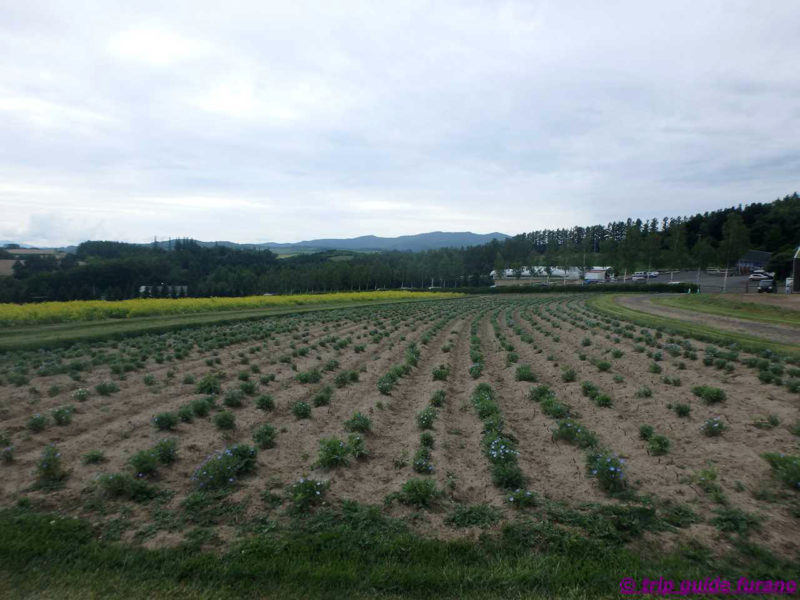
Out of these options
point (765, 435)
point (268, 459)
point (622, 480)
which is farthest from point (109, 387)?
point (765, 435)

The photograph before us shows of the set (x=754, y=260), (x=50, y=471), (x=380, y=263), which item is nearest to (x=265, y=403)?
(x=50, y=471)

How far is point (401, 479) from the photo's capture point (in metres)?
7.21

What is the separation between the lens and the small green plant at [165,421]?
9.18m

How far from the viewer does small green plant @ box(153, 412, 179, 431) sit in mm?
9180

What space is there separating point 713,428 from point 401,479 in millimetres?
6512

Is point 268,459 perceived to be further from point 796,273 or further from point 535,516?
point 796,273

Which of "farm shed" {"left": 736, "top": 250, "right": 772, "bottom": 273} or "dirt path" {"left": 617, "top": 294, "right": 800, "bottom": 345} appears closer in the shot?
"dirt path" {"left": 617, "top": 294, "right": 800, "bottom": 345}

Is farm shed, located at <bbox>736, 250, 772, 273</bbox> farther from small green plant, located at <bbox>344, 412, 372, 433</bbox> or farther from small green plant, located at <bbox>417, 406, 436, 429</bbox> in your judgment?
small green plant, located at <bbox>344, 412, 372, 433</bbox>

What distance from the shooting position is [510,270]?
125250mm

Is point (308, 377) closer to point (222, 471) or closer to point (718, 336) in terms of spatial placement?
point (222, 471)

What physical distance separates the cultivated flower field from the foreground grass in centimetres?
35

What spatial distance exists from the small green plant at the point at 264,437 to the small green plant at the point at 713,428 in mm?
8824

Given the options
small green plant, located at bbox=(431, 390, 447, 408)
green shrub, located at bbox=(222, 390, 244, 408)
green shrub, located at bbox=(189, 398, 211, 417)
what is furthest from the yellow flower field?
small green plant, located at bbox=(431, 390, 447, 408)

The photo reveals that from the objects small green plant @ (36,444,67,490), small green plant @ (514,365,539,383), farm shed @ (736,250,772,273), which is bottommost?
small green plant @ (514,365,539,383)
